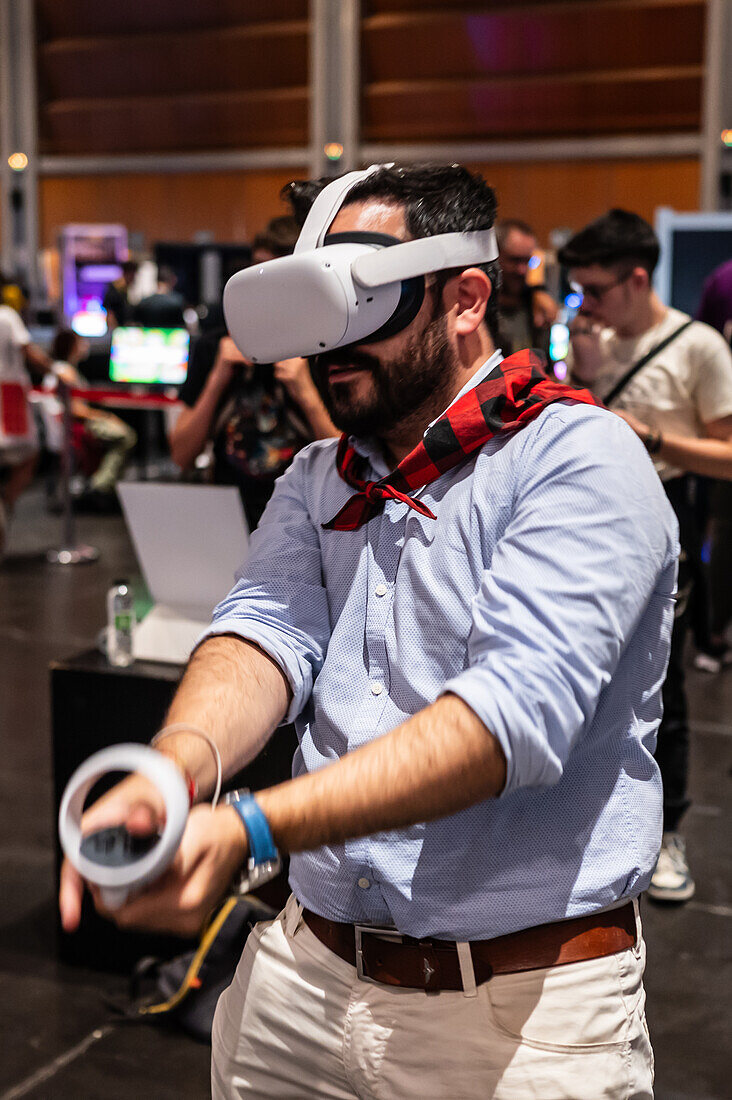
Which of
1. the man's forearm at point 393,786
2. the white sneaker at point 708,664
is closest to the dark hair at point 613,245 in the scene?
the man's forearm at point 393,786

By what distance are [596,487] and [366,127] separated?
1339cm

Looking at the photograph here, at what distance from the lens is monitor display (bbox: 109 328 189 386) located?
947 cm

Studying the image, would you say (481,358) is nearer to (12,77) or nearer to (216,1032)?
(216,1032)

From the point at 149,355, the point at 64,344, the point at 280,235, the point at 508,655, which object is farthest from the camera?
the point at 149,355

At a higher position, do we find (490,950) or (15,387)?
(490,950)

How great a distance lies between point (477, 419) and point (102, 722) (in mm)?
1796

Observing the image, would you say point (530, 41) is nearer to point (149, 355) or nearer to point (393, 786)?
point (149, 355)

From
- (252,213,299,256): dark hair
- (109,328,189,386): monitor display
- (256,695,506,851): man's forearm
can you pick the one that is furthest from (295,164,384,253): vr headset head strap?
(109,328,189,386): monitor display

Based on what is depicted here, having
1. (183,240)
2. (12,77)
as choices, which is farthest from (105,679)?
(12,77)

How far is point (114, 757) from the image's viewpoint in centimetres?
95

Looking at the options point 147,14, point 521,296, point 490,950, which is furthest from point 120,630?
point 147,14

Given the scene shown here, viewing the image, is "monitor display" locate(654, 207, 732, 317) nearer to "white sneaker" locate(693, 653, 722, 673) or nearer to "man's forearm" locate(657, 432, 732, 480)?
"white sneaker" locate(693, 653, 722, 673)

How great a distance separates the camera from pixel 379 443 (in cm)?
137

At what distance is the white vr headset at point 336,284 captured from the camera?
122cm
